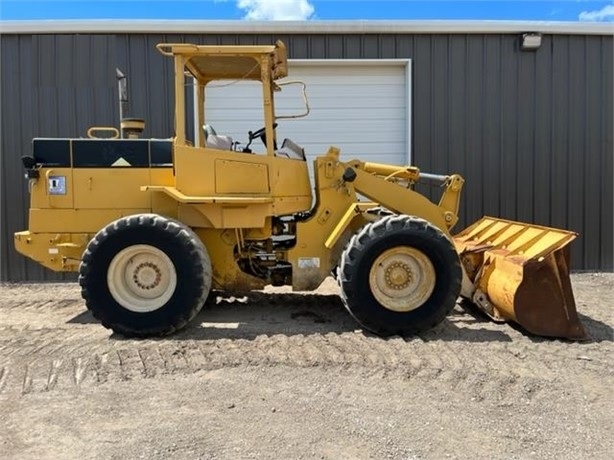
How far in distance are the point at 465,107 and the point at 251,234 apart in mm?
5084

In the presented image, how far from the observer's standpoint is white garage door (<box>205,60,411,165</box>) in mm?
9312

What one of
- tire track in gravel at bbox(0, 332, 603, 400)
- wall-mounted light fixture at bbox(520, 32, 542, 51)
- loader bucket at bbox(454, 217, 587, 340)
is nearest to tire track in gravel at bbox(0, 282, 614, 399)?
tire track in gravel at bbox(0, 332, 603, 400)

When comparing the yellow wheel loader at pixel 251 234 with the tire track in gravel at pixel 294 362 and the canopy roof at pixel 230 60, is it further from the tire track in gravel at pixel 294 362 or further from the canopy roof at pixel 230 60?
the tire track in gravel at pixel 294 362

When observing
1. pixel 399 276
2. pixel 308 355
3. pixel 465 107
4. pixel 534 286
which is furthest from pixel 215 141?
pixel 465 107

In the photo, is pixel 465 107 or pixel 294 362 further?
pixel 465 107

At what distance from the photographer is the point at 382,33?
360 inches

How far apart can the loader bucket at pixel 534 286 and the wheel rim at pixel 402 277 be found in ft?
2.48

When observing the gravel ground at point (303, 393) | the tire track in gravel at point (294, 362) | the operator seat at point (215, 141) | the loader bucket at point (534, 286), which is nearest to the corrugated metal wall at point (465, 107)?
the operator seat at point (215, 141)

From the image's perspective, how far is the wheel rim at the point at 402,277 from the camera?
5496mm

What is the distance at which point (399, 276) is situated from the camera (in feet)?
18.1

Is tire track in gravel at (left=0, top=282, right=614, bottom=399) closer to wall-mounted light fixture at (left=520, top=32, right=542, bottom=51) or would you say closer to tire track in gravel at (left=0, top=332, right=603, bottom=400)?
tire track in gravel at (left=0, top=332, right=603, bottom=400)

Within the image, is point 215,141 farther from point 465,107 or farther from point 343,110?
point 465,107

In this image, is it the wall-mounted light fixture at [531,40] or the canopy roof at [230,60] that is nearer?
the canopy roof at [230,60]

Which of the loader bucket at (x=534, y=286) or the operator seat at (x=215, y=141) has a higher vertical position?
the operator seat at (x=215, y=141)
